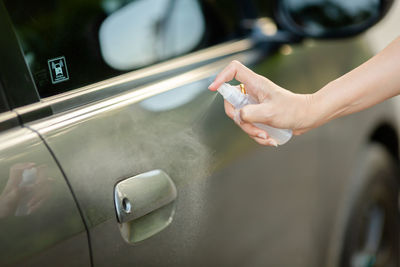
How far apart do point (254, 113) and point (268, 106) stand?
0.04 meters

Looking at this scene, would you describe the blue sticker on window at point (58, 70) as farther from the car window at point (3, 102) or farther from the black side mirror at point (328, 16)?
the black side mirror at point (328, 16)

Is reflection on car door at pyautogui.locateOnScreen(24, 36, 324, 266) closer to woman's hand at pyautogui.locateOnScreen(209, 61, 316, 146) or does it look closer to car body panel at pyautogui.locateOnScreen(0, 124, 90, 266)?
car body panel at pyautogui.locateOnScreen(0, 124, 90, 266)

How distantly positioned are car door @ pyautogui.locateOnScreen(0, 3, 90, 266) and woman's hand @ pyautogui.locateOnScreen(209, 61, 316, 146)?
382mm

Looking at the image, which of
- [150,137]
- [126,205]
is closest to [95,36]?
[150,137]

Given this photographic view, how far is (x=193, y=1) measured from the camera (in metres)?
1.68

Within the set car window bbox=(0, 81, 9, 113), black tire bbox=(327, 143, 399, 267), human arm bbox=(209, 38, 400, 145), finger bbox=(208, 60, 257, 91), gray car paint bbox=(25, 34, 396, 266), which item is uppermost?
car window bbox=(0, 81, 9, 113)

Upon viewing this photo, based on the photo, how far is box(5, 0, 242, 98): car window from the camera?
114cm

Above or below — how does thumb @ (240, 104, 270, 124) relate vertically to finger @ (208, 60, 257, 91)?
below

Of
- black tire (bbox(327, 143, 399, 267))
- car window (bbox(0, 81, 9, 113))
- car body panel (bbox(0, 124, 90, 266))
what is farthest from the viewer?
black tire (bbox(327, 143, 399, 267))

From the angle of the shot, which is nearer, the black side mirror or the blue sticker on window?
the blue sticker on window

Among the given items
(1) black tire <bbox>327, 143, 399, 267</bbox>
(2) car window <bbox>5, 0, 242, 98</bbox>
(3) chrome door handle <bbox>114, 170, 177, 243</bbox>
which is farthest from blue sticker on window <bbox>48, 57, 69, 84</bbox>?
(1) black tire <bbox>327, 143, 399, 267</bbox>

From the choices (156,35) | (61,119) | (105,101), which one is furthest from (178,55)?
(61,119)

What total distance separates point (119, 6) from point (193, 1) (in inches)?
14.8

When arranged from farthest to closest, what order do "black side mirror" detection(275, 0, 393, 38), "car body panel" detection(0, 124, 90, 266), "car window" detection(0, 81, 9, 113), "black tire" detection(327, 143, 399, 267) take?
"black tire" detection(327, 143, 399, 267)
"black side mirror" detection(275, 0, 393, 38)
"car window" detection(0, 81, 9, 113)
"car body panel" detection(0, 124, 90, 266)
